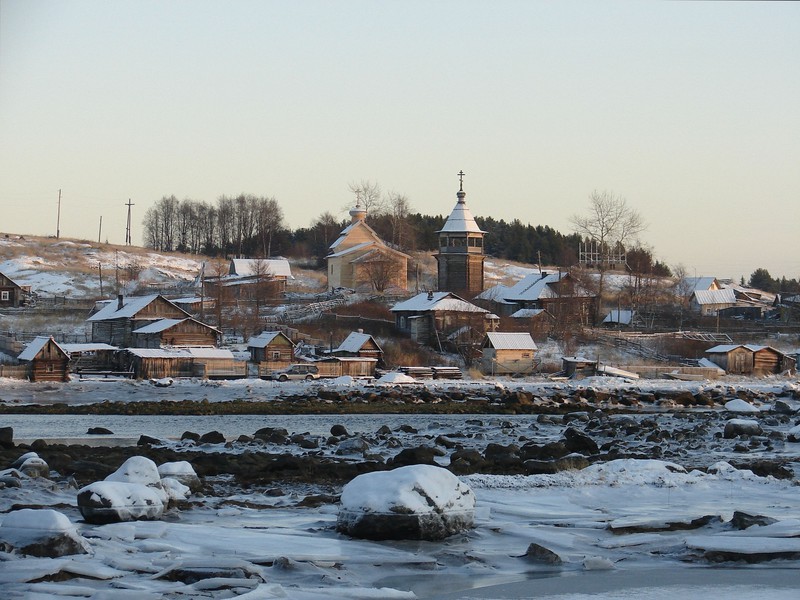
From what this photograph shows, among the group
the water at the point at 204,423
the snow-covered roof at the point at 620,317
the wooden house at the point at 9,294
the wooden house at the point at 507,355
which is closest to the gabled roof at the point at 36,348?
the water at the point at 204,423

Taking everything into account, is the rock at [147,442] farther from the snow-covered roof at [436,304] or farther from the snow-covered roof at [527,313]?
the snow-covered roof at [527,313]

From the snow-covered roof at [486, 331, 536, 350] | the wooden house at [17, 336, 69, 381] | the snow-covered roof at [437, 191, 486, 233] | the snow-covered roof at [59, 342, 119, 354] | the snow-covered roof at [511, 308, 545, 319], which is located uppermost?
the snow-covered roof at [437, 191, 486, 233]

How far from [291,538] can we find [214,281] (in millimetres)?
68325

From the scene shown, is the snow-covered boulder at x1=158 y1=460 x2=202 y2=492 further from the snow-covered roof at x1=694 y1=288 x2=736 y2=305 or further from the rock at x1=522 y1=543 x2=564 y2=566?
the snow-covered roof at x1=694 y1=288 x2=736 y2=305

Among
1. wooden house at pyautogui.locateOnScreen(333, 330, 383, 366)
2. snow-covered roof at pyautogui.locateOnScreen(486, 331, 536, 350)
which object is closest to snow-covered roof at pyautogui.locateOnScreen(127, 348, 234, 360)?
wooden house at pyautogui.locateOnScreen(333, 330, 383, 366)

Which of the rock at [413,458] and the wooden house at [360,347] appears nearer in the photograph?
the rock at [413,458]

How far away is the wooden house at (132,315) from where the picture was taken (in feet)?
192

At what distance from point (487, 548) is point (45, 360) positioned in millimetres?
39619

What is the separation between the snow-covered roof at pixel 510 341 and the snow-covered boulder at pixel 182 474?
4037 centimetres

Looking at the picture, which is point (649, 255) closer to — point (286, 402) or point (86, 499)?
point (286, 402)

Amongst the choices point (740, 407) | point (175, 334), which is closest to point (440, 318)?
point (175, 334)

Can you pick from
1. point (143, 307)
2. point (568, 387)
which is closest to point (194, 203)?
point (143, 307)

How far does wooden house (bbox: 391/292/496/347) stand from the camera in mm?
61344

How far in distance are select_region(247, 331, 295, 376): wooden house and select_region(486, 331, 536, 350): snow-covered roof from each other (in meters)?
10.3
